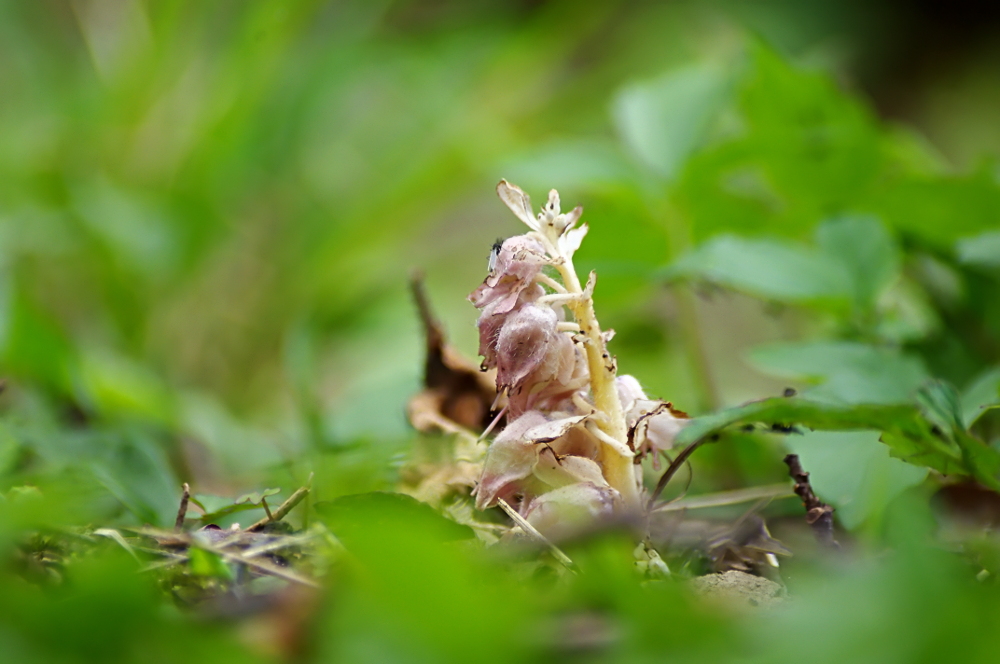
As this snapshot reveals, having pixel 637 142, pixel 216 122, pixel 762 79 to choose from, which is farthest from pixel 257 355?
pixel 762 79

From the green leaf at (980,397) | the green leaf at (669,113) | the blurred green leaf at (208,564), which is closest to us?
the blurred green leaf at (208,564)

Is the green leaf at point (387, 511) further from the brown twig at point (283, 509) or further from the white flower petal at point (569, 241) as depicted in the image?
the white flower petal at point (569, 241)

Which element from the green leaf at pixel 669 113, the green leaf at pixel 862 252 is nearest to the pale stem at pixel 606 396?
the green leaf at pixel 862 252

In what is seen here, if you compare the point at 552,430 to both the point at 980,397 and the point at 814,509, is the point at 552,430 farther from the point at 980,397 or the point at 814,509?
the point at 980,397

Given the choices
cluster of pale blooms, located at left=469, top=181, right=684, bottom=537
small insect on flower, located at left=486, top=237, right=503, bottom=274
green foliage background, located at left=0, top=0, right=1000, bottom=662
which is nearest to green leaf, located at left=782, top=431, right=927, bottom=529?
green foliage background, located at left=0, top=0, right=1000, bottom=662

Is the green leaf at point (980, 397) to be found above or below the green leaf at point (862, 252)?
below

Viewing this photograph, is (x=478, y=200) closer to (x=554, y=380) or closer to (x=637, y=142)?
(x=637, y=142)
